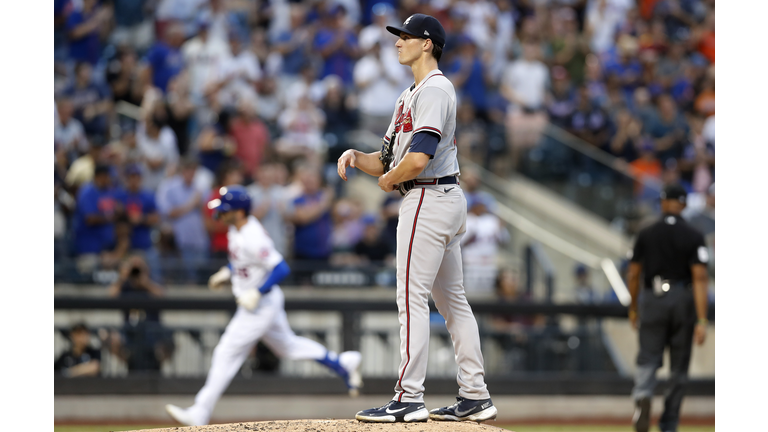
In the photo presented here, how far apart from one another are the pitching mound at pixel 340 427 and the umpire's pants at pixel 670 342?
3.23 metres

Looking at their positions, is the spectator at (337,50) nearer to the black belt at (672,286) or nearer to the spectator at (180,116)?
the spectator at (180,116)

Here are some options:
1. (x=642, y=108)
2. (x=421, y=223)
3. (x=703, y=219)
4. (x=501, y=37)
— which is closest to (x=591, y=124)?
(x=642, y=108)

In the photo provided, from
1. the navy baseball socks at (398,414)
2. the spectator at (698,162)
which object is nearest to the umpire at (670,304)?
the navy baseball socks at (398,414)

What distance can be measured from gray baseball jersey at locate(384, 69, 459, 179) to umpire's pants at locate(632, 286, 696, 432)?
3569 mm

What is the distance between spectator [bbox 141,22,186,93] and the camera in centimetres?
1217

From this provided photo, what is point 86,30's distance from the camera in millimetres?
12414

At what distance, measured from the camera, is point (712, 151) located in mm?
12508

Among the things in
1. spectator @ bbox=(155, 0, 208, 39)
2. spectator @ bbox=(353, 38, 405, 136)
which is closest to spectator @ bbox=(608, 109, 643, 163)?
spectator @ bbox=(353, 38, 405, 136)

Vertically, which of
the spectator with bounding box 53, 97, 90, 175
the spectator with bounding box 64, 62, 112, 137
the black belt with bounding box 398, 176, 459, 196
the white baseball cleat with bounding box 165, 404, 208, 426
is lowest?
the white baseball cleat with bounding box 165, 404, 208, 426

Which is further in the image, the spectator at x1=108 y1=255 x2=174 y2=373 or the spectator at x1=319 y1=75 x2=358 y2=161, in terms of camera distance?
the spectator at x1=319 y1=75 x2=358 y2=161

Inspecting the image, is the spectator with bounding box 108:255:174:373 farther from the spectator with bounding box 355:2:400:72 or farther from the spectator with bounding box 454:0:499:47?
the spectator with bounding box 454:0:499:47

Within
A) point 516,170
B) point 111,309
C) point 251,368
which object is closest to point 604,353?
point 516,170

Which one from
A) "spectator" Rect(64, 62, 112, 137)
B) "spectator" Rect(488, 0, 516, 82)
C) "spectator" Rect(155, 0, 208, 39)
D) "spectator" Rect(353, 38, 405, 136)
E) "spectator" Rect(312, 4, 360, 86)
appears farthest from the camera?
"spectator" Rect(488, 0, 516, 82)

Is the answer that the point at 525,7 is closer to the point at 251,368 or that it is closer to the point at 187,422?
the point at 251,368
